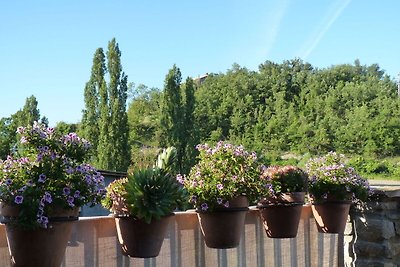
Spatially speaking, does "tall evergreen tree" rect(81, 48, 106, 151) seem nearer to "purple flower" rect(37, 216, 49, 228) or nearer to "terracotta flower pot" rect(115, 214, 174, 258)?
"terracotta flower pot" rect(115, 214, 174, 258)

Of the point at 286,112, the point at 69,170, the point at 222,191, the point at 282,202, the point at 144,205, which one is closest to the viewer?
the point at 69,170

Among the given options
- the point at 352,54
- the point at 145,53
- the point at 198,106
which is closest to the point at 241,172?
the point at 145,53

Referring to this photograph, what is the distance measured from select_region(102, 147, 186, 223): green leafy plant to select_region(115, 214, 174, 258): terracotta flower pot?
0.03 metres

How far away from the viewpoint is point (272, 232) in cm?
221

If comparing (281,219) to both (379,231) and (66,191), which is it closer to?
(379,231)

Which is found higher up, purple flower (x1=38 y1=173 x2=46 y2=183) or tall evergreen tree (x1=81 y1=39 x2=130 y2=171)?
tall evergreen tree (x1=81 y1=39 x2=130 y2=171)

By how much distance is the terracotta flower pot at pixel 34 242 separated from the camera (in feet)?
4.35

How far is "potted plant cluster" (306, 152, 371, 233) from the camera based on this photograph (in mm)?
2422

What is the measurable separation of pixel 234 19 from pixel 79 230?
42.4 ft

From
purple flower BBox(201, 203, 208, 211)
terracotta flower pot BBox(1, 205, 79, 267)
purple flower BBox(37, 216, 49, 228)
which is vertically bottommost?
terracotta flower pot BBox(1, 205, 79, 267)

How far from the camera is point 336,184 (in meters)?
2.41

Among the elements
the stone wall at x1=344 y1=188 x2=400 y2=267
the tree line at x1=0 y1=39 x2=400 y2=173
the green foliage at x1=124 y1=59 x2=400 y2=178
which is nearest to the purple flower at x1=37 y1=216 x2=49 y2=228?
the stone wall at x1=344 y1=188 x2=400 y2=267

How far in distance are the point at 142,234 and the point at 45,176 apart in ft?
1.33

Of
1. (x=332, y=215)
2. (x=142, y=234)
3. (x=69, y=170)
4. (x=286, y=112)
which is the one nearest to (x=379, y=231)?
(x=332, y=215)
